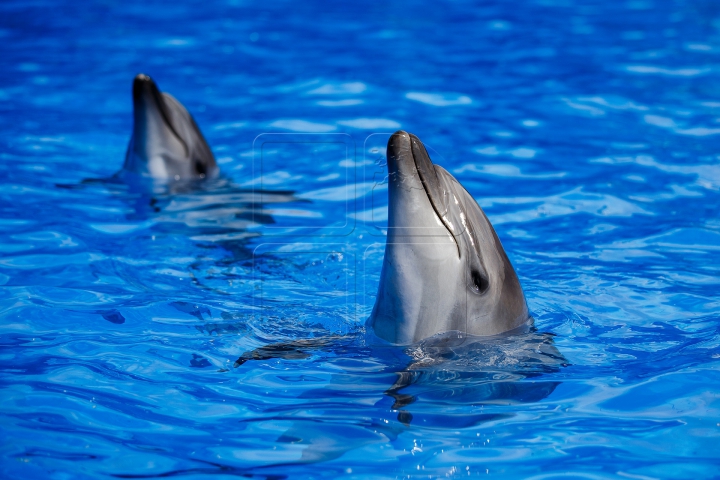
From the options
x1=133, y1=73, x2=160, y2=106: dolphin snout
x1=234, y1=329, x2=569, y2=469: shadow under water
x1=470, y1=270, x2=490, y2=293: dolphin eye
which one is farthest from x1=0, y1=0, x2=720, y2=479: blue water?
x1=133, y1=73, x2=160, y2=106: dolphin snout

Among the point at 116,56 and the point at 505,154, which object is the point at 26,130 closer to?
the point at 116,56

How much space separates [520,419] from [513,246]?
278 centimetres

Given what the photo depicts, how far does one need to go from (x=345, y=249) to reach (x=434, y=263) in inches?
104

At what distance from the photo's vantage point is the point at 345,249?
6.68m

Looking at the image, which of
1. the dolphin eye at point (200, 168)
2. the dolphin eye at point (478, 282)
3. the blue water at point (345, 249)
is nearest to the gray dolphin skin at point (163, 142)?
the dolphin eye at point (200, 168)

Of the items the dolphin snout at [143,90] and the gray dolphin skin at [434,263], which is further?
the dolphin snout at [143,90]

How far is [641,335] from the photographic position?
197 inches

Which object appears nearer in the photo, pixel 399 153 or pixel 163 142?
pixel 399 153

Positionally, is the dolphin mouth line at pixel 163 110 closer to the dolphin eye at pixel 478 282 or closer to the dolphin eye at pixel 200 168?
the dolphin eye at pixel 200 168

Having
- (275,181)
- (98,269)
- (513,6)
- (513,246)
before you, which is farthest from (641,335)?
(513,6)

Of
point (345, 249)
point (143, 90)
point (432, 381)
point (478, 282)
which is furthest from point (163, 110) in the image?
point (432, 381)

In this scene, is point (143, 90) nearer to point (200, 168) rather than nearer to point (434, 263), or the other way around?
point (200, 168)

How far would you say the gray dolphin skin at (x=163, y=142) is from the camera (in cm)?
758

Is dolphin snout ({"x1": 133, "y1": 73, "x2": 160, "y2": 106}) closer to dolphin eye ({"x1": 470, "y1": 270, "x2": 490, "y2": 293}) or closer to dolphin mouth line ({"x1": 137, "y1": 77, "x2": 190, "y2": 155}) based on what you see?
dolphin mouth line ({"x1": 137, "y1": 77, "x2": 190, "y2": 155})
